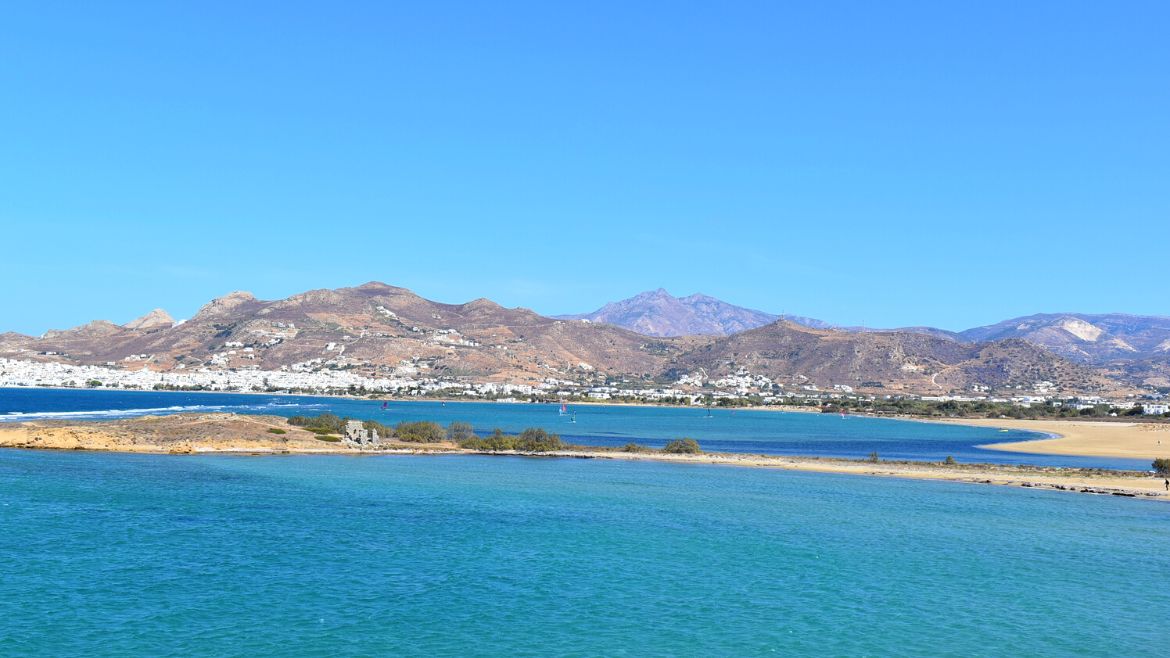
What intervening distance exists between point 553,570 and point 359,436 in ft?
155

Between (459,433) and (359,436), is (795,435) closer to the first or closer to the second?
(459,433)

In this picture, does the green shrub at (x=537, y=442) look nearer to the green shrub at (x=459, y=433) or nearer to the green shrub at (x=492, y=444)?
the green shrub at (x=492, y=444)

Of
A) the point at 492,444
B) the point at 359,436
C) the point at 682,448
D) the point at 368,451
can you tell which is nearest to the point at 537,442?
the point at 492,444

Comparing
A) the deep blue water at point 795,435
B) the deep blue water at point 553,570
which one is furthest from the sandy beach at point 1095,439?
the deep blue water at point 553,570

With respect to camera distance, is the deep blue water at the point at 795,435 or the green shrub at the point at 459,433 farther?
the deep blue water at the point at 795,435

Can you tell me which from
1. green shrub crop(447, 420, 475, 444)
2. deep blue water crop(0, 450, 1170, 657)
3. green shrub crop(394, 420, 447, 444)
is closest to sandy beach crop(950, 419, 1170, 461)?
deep blue water crop(0, 450, 1170, 657)

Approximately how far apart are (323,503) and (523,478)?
1557 cm

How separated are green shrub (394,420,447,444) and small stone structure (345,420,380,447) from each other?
2905 millimetres

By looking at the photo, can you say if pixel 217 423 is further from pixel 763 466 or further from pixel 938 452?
pixel 938 452

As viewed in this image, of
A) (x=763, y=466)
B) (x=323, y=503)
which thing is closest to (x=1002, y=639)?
(x=323, y=503)

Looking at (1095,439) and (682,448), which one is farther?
(1095,439)

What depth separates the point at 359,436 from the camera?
73438mm

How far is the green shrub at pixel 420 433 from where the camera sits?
3039 inches

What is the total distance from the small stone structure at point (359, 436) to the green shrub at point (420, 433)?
2.91 meters
